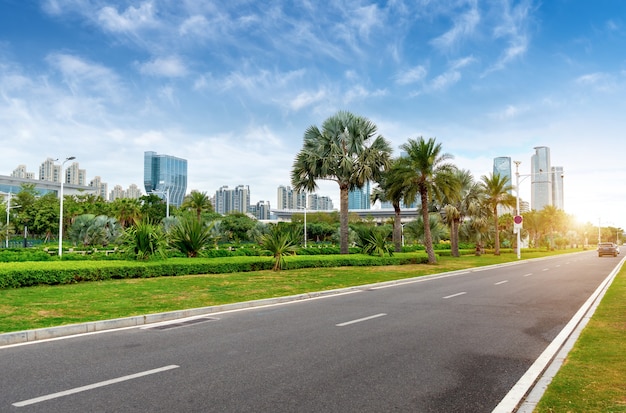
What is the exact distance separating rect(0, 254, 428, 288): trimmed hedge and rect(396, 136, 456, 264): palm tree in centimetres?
677

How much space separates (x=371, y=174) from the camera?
33.0 metres

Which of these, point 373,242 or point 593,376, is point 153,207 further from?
point 593,376

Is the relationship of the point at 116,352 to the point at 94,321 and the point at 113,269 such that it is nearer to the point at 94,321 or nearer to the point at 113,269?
the point at 94,321

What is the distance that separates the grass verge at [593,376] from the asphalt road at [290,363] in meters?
0.56

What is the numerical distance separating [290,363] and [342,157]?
86.0ft

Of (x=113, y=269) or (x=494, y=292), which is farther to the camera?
(x=113, y=269)

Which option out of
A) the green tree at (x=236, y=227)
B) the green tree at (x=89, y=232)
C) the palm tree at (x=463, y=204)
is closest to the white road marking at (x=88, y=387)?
the palm tree at (x=463, y=204)

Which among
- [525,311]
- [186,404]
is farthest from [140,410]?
[525,311]

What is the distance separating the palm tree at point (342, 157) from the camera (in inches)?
1272

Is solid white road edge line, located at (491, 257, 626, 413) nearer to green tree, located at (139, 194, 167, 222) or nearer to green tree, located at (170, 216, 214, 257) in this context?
green tree, located at (170, 216, 214, 257)

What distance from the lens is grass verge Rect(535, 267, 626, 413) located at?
4820 mm

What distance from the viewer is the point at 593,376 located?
5.90 metres

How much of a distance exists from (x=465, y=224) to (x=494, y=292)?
3995cm

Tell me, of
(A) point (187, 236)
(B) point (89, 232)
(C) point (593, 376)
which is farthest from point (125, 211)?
(C) point (593, 376)
